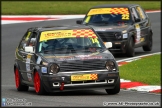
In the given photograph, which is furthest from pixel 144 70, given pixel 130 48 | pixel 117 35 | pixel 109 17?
pixel 109 17

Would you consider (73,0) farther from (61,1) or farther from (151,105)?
(151,105)

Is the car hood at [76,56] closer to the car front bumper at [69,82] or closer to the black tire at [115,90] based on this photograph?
the car front bumper at [69,82]

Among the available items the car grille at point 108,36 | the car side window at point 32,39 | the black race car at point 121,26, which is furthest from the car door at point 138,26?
the car side window at point 32,39

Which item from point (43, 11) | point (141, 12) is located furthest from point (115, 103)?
point (43, 11)

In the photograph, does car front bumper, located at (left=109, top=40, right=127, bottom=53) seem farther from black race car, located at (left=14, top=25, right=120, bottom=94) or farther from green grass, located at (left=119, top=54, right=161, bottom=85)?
black race car, located at (left=14, top=25, right=120, bottom=94)

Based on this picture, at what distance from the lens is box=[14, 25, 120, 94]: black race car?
12523mm

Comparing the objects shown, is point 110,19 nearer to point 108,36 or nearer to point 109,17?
point 109,17

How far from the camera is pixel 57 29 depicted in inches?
546

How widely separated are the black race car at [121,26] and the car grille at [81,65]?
8619mm

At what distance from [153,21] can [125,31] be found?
10.9 meters

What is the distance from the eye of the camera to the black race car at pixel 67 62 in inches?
493

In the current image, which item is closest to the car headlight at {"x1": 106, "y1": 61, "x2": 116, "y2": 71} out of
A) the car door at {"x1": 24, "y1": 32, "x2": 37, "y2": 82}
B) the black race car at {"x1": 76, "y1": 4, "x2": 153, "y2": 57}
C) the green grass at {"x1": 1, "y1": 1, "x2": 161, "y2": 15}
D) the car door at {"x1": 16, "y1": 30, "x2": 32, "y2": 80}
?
the car door at {"x1": 24, "y1": 32, "x2": 37, "y2": 82}

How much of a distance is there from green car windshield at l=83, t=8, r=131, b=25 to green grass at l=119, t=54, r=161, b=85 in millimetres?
1622

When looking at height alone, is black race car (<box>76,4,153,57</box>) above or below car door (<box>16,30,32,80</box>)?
below
